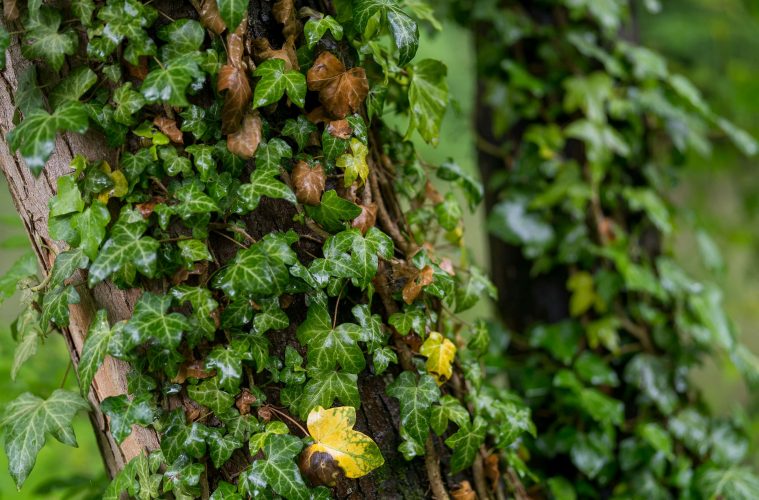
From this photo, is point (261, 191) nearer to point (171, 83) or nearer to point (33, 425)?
point (171, 83)

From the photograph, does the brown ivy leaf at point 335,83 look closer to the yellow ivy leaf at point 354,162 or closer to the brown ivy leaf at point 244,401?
the yellow ivy leaf at point 354,162

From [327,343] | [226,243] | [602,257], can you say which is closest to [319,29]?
[226,243]

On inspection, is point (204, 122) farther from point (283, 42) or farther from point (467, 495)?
point (467, 495)

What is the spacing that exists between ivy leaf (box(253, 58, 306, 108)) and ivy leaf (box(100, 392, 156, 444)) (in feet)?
1.42

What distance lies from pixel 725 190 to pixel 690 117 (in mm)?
3525

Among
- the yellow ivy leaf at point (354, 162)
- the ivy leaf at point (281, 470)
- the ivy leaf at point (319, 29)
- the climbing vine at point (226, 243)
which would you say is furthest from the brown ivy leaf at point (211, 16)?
the ivy leaf at point (281, 470)

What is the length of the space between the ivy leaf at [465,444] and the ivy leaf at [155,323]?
45cm

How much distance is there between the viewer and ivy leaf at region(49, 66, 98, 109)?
33.0 inches

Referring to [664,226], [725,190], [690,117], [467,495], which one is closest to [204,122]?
[467,495]

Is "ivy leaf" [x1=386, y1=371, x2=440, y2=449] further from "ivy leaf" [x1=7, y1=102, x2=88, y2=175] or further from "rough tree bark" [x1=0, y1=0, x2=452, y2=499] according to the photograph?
"ivy leaf" [x1=7, y1=102, x2=88, y2=175]

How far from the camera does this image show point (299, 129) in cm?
91

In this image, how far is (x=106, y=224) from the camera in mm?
852

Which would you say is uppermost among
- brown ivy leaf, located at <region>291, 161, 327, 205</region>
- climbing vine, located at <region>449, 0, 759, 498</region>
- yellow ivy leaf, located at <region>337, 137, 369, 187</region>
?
yellow ivy leaf, located at <region>337, 137, 369, 187</region>

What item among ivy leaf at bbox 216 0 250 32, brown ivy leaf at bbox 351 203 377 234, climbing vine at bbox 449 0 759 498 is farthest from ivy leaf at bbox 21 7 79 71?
climbing vine at bbox 449 0 759 498
